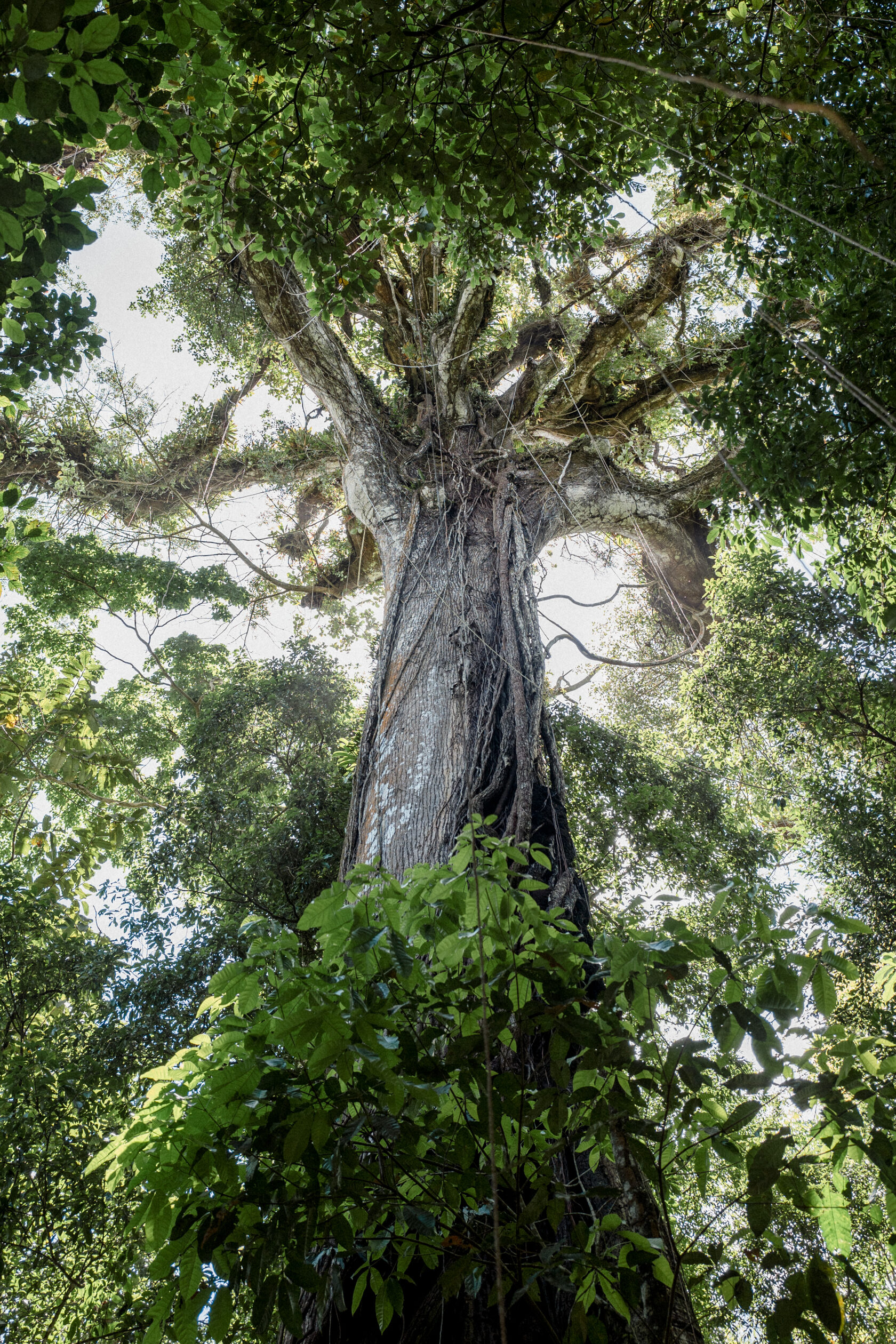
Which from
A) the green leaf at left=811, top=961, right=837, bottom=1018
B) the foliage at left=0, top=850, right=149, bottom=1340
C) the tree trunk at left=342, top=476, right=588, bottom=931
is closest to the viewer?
the green leaf at left=811, top=961, right=837, bottom=1018

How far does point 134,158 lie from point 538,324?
382 centimetres

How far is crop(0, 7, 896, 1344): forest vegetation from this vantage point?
106cm

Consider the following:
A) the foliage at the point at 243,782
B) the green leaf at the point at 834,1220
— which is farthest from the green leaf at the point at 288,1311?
the foliage at the point at 243,782

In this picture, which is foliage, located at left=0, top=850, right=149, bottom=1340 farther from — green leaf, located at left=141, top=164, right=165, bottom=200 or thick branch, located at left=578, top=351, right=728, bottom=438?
thick branch, located at left=578, top=351, right=728, bottom=438

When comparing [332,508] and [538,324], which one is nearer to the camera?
[538,324]

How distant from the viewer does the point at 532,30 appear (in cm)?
183

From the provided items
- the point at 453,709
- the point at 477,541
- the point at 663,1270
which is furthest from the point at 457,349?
the point at 663,1270

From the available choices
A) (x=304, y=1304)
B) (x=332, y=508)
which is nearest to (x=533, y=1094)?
(x=304, y=1304)

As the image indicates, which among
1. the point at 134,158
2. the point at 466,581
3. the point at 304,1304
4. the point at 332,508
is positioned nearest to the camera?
the point at 304,1304

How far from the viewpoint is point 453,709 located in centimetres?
337

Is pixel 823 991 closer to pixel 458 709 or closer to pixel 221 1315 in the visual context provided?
pixel 221 1315

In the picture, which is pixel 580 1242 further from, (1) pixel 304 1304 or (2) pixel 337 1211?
(1) pixel 304 1304

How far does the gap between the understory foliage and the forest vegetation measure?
0.03 ft

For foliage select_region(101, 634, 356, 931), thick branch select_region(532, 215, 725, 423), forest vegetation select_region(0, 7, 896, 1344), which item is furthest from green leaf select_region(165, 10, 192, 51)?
thick branch select_region(532, 215, 725, 423)
